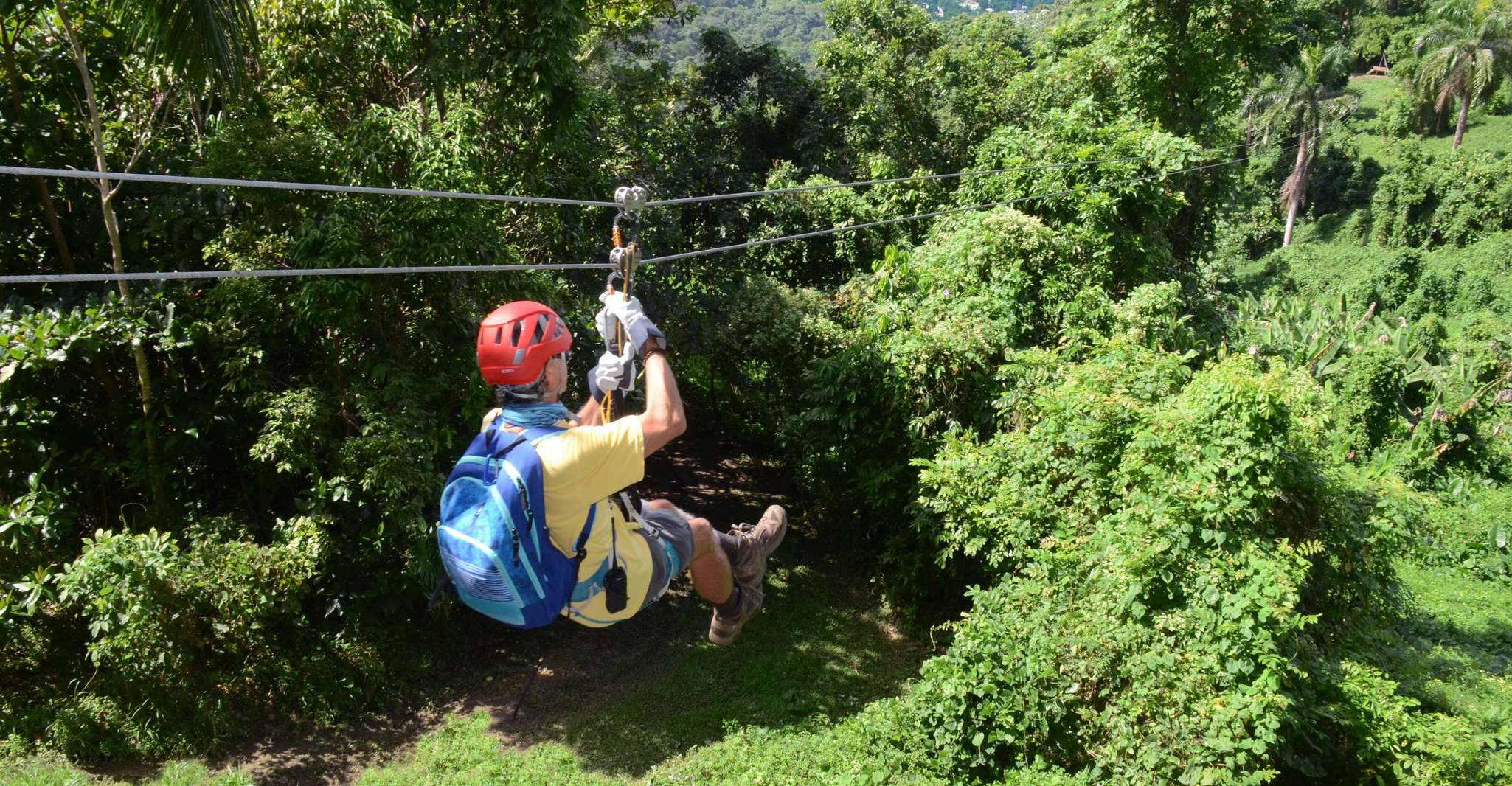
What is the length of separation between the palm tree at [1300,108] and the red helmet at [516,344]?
96.9ft

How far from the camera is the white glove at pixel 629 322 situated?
358 centimetres

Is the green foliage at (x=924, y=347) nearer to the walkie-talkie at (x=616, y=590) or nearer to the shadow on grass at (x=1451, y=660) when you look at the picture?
the shadow on grass at (x=1451, y=660)

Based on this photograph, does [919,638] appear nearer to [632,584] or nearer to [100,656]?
[632,584]

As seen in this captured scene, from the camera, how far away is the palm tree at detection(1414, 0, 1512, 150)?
2891 cm

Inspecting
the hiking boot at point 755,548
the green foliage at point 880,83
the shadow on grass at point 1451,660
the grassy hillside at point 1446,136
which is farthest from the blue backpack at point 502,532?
the grassy hillside at point 1446,136

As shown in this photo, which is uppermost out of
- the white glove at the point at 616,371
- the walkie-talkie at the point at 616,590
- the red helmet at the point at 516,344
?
the red helmet at the point at 516,344

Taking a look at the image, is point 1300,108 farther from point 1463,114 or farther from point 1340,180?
point 1463,114

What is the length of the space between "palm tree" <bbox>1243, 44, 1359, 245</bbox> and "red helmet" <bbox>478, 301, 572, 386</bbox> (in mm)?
29523

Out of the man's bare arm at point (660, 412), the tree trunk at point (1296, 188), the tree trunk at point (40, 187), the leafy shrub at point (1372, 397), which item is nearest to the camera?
the man's bare arm at point (660, 412)

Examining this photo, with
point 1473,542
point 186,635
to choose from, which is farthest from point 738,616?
point 1473,542

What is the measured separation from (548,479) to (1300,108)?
102 ft

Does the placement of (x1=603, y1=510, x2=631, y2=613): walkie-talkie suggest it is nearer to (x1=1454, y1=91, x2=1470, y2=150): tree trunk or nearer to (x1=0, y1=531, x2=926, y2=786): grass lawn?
(x1=0, y1=531, x2=926, y2=786): grass lawn

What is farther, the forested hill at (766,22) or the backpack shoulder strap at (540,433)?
the forested hill at (766,22)

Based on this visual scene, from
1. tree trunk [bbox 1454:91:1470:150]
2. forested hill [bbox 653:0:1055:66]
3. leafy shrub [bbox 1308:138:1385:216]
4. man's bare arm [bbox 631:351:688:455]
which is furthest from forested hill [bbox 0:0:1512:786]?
forested hill [bbox 653:0:1055:66]
